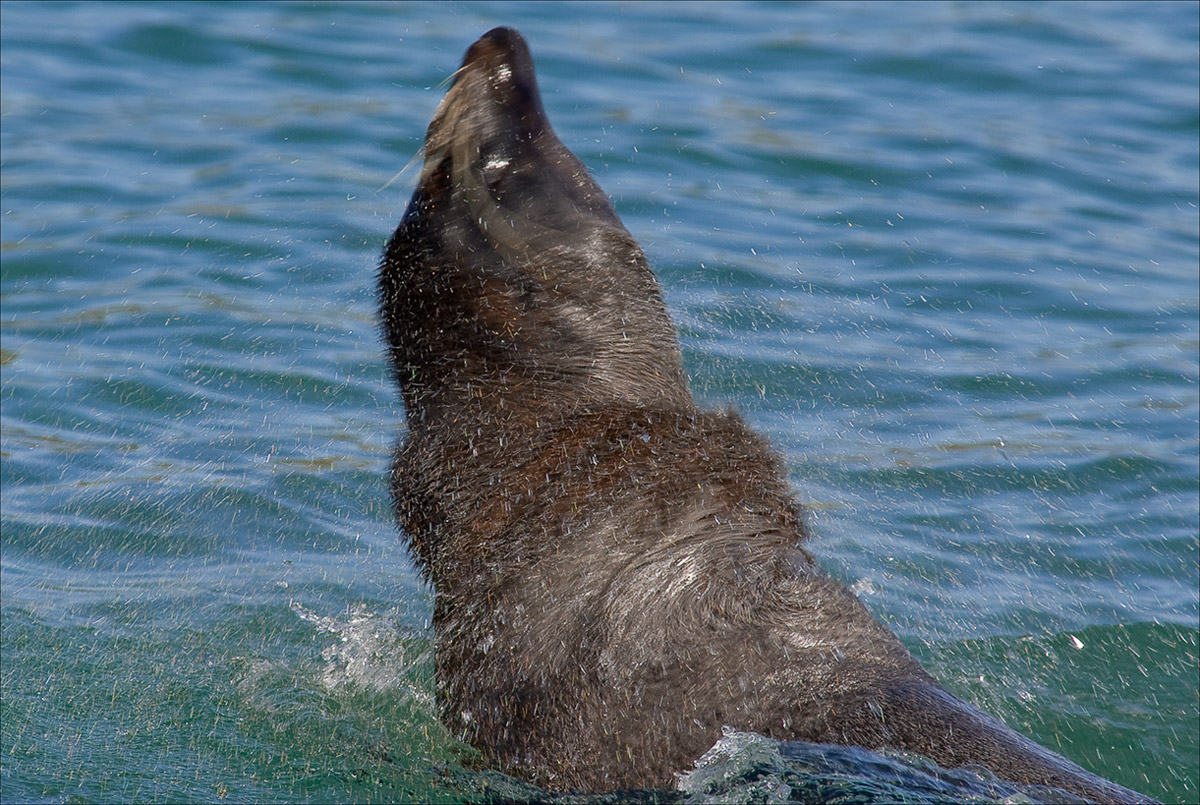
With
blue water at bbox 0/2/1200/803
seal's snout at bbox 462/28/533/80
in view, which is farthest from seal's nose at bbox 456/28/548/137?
blue water at bbox 0/2/1200/803

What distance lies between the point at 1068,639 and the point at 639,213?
14.2 feet

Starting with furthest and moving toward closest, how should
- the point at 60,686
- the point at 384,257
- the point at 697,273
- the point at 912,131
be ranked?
the point at 912,131 → the point at 697,273 → the point at 60,686 → the point at 384,257

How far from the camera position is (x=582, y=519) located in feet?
11.8

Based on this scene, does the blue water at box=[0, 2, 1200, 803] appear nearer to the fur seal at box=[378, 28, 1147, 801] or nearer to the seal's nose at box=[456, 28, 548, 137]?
the fur seal at box=[378, 28, 1147, 801]

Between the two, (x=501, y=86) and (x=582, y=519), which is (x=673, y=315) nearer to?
(x=501, y=86)

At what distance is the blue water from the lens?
5098mm

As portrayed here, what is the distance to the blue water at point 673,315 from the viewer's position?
510 cm

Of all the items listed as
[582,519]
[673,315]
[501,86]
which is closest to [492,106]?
[501,86]

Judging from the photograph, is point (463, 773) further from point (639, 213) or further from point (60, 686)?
point (639, 213)

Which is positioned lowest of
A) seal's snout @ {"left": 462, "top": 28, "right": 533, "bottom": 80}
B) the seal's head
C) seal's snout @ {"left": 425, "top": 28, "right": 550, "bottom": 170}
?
the seal's head

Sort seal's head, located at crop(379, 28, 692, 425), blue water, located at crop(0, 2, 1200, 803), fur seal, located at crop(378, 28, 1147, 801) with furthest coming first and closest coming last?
blue water, located at crop(0, 2, 1200, 803)
seal's head, located at crop(379, 28, 692, 425)
fur seal, located at crop(378, 28, 1147, 801)

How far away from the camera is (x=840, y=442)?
291 inches

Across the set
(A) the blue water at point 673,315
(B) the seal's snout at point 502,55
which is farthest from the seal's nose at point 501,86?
(A) the blue water at point 673,315

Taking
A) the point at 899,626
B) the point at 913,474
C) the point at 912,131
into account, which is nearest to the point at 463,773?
the point at 899,626
